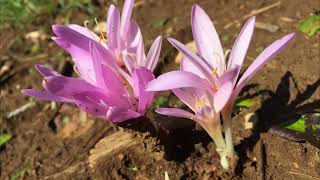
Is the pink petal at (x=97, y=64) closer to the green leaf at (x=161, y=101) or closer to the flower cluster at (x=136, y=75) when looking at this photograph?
the flower cluster at (x=136, y=75)

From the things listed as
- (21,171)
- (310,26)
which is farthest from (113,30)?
(310,26)

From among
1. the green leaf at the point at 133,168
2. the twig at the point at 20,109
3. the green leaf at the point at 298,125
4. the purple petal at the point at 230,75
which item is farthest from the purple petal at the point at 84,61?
the twig at the point at 20,109

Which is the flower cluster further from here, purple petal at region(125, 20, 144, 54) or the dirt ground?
the dirt ground

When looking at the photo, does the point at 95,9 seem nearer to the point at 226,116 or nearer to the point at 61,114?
the point at 61,114

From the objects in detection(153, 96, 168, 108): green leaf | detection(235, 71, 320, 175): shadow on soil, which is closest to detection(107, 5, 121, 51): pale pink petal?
detection(235, 71, 320, 175): shadow on soil

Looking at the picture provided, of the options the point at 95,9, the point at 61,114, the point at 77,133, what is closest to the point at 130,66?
the point at 77,133

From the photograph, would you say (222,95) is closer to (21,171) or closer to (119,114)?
(119,114)
